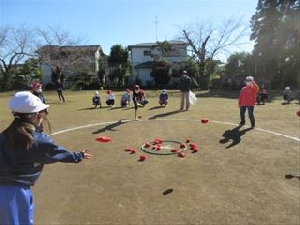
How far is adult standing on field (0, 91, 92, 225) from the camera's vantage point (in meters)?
3.30

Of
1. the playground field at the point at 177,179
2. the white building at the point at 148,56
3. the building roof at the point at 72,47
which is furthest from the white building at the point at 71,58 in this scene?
the playground field at the point at 177,179

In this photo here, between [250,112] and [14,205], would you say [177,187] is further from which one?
[250,112]

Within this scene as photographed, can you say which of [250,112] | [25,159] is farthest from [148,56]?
[25,159]

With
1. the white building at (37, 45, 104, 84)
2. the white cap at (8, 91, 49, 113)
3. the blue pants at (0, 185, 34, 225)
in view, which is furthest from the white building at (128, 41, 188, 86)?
the blue pants at (0, 185, 34, 225)

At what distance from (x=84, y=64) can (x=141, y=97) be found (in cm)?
2708

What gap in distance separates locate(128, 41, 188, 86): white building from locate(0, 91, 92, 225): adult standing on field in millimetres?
41400

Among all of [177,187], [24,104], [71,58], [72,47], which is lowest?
[177,187]

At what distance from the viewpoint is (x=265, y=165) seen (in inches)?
332

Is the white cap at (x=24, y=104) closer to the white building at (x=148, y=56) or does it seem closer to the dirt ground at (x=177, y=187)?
the dirt ground at (x=177, y=187)

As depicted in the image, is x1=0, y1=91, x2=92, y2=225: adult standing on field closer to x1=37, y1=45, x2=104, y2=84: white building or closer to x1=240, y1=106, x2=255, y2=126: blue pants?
x1=240, y1=106, x2=255, y2=126: blue pants

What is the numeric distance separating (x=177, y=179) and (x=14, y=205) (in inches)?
181

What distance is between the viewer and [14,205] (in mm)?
3322

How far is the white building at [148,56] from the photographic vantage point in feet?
155

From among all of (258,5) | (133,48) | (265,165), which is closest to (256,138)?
(265,165)
